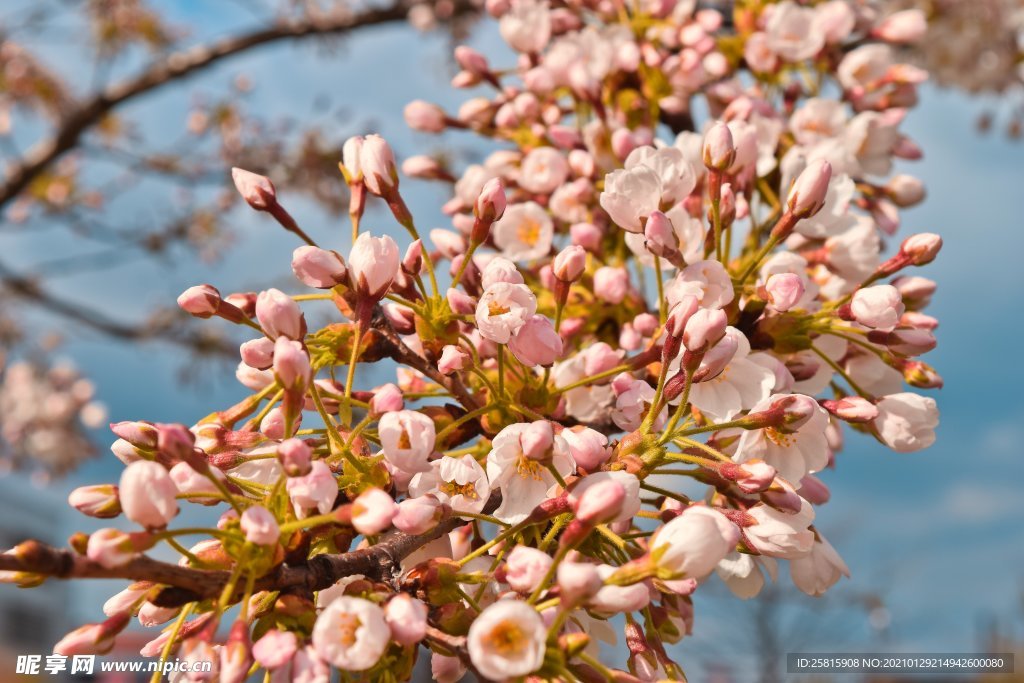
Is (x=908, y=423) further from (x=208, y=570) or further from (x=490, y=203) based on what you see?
(x=208, y=570)

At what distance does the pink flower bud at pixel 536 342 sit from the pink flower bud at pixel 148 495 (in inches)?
12.2

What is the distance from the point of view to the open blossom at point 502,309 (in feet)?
2.51

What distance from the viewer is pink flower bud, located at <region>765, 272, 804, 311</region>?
0.90 meters

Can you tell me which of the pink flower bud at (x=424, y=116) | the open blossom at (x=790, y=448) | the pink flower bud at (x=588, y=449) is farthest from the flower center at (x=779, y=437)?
the pink flower bud at (x=424, y=116)

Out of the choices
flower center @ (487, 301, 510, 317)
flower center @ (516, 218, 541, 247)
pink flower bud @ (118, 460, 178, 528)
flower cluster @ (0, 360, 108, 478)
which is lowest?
flower cluster @ (0, 360, 108, 478)

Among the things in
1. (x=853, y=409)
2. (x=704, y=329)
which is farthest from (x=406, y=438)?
(x=853, y=409)

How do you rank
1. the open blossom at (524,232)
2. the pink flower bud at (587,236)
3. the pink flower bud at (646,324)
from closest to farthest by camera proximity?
the pink flower bud at (646,324)
the pink flower bud at (587,236)
the open blossom at (524,232)

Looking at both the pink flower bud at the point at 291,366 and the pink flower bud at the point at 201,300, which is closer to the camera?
the pink flower bud at the point at 291,366

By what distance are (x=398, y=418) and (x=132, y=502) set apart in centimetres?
21

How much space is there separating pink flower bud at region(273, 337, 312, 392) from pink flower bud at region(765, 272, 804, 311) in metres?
0.49

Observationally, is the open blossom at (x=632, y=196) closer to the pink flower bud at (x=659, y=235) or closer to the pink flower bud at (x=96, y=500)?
the pink flower bud at (x=659, y=235)

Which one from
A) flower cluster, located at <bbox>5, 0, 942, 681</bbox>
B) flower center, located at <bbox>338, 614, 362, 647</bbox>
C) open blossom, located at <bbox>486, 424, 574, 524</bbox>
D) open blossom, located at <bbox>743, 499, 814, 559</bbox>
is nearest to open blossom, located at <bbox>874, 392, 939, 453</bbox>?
flower cluster, located at <bbox>5, 0, 942, 681</bbox>

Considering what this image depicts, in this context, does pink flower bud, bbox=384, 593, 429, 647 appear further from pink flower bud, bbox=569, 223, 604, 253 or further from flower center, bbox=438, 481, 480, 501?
pink flower bud, bbox=569, 223, 604, 253

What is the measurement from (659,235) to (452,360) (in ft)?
0.85
